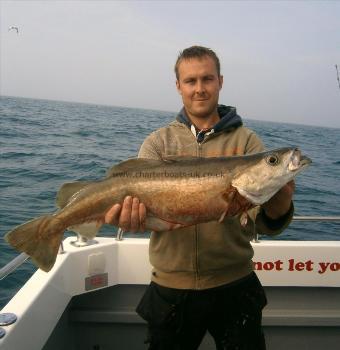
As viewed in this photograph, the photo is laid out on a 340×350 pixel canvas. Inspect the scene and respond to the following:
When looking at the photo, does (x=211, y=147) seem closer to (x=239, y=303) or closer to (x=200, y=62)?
(x=200, y=62)

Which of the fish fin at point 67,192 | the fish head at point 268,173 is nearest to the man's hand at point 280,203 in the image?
the fish head at point 268,173

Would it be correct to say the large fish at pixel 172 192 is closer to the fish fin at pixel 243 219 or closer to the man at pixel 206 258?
the fish fin at pixel 243 219

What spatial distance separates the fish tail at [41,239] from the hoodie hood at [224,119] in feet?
4.75

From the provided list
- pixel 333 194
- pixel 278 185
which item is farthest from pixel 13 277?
pixel 333 194

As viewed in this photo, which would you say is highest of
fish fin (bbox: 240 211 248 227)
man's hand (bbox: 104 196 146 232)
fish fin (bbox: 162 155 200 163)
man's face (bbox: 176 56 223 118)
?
man's face (bbox: 176 56 223 118)

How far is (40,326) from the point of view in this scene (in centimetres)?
388

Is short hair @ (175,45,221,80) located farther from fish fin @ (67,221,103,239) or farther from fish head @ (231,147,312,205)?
fish fin @ (67,221,103,239)

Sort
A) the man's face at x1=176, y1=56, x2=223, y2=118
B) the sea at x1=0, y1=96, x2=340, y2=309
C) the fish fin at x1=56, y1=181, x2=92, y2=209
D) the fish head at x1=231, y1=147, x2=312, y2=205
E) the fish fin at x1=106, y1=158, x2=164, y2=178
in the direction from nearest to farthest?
the fish head at x1=231, y1=147, x2=312, y2=205 < the fish fin at x1=106, y1=158, x2=164, y2=178 < the fish fin at x1=56, y1=181, x2=92, y2=209 < the man's face at x1=176, y1=56, x2=223, y2=118 < the sea at x1=0, y1=96, x2=340, y2=309

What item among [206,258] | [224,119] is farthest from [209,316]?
[224,119]

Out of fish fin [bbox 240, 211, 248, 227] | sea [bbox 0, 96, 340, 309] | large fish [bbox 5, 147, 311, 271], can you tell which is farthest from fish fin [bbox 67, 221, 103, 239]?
sea [bbox 0, 96, 340, 309]

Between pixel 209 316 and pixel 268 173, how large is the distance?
1.32 meters

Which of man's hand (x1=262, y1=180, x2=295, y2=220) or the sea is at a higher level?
man's hand (x1=262, y1=180, x2=295, y2=220)

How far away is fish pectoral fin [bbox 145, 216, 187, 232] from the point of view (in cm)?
340

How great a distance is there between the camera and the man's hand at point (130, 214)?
3.37 meters
